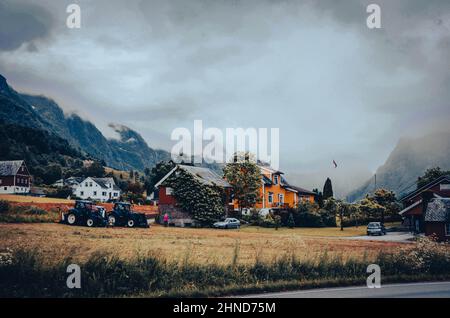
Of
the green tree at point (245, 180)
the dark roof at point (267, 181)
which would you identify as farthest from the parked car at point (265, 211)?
the dark roof at point (267, 181)

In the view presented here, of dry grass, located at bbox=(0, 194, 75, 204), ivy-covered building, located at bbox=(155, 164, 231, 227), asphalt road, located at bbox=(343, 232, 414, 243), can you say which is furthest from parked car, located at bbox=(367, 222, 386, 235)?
dry grass, located at bbox=(0, 194, 75, 204)

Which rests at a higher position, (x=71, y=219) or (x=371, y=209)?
(x=371, y=209)

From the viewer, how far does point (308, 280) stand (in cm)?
1373

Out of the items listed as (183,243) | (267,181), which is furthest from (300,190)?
(183,243)

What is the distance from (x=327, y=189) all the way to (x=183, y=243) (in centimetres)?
700

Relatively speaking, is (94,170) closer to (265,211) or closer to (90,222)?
(90,222)

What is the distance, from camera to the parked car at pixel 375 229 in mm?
17562

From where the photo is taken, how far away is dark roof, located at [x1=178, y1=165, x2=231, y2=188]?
20.9m

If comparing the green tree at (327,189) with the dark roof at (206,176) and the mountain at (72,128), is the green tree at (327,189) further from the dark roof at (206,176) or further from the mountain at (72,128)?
the mountain at (72,128)

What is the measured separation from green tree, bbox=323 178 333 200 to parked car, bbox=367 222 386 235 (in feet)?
6.92

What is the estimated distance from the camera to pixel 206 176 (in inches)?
850

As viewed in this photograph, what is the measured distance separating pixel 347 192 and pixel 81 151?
11.9m

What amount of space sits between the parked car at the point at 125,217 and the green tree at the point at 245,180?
4.68m
